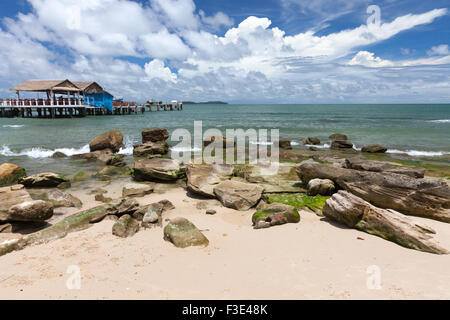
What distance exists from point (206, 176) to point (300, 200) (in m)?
3.11

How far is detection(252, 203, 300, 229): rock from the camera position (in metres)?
5.67

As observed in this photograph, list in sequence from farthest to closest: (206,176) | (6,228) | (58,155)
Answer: (58,155)
(206,176)
(6,228)

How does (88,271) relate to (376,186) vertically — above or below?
below

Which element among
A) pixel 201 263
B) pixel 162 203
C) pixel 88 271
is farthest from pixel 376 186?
pixel 88 271

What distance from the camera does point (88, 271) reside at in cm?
392

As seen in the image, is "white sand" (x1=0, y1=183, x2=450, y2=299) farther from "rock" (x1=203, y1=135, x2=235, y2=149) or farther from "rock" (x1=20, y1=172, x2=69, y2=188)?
"rock" (x1=203, y1=135, x2=235, y2=149)

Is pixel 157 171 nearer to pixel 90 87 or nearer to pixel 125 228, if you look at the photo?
pixel 125 228

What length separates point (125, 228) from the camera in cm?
545

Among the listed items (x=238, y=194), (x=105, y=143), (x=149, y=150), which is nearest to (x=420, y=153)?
(x=238, y=194)

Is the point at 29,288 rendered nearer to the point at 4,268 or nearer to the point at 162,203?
the point at 4,268

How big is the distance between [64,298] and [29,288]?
66cm

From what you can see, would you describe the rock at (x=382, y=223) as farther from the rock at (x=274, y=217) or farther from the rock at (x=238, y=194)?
the rock at (x=238, y=194)
